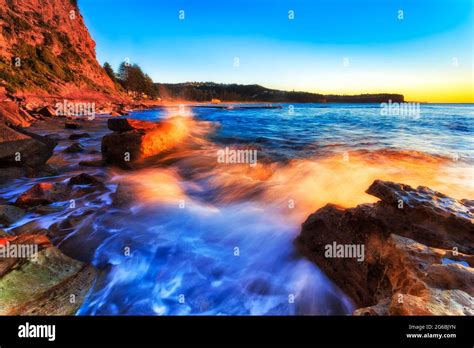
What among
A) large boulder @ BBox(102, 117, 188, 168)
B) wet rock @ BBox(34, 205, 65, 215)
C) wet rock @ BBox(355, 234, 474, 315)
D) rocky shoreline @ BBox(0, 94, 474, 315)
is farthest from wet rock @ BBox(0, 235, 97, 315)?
large boulder @ BBox(102, 117, 188, 168)

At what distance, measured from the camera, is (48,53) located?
3606cm

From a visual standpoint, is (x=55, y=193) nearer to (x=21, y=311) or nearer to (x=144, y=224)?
(x=144, y=224)

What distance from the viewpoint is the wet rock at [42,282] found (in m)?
2.67

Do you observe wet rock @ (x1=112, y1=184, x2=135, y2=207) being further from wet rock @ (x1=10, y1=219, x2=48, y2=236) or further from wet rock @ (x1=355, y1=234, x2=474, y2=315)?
wet rock @ (x1=355, y1=234, x2=474, y2=315)

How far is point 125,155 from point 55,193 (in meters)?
3.00

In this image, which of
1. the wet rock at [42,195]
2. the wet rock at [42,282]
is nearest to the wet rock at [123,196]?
the wet rock at [42,195]

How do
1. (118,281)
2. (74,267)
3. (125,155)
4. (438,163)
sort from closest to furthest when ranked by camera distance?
(74,267), (118,281), (125,155), (438,163)

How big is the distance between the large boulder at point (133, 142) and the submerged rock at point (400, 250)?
6.60 m

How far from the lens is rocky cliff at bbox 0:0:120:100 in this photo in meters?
27.6

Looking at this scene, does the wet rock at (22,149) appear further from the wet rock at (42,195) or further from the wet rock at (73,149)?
the wet rock at (73,149)

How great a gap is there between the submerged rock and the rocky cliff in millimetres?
30857

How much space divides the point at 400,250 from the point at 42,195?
22.2 feet

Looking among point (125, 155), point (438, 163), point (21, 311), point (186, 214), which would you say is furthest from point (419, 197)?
point (125, 155)
